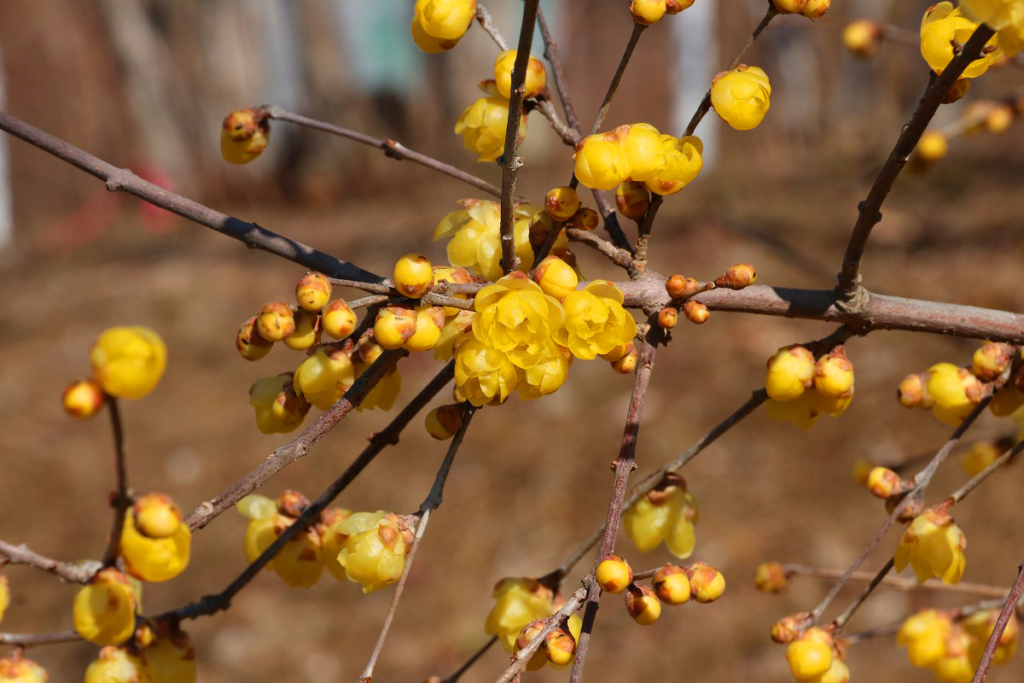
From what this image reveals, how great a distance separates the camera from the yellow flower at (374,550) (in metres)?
0.97

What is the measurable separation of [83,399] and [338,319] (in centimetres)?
26

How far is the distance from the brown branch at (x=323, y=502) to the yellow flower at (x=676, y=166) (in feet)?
1.02

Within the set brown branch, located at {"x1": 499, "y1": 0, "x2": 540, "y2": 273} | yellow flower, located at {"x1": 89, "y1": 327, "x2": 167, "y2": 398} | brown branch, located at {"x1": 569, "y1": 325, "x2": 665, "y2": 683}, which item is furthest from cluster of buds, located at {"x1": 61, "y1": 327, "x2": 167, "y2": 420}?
brown branch, located at {"x1": 569, "y1": 325, "x2": 665, "y2": 683}

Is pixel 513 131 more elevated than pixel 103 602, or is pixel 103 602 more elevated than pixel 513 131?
pixel 513 131

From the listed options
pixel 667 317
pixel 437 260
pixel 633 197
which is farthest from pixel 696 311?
pixel 437 260

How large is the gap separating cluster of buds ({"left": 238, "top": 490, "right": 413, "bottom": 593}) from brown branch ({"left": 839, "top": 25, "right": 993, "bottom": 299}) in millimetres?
602

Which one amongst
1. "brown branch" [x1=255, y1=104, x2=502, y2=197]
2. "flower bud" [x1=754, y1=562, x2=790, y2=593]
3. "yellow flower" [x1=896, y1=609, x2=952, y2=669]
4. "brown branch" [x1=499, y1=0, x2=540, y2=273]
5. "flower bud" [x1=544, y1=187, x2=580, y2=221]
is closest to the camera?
"brown branch" [x1=499, y1=0, x2=540, y2=273]

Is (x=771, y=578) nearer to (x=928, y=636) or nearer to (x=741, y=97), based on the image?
(x=928, y=636)

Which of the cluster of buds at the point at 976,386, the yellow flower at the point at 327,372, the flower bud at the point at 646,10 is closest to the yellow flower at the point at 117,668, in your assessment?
the yellow flower at the point at 327,372

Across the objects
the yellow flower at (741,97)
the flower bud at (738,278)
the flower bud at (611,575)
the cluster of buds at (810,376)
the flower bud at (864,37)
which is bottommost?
the flower bud at (611,575)

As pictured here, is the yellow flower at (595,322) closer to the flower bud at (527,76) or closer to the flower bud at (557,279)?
the flower bud at (557,279)

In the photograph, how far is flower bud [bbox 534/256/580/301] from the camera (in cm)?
88

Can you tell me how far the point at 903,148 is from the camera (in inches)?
34.4

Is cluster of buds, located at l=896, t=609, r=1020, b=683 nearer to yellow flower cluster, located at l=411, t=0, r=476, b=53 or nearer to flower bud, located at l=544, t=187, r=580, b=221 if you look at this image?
flower bud, located at l=544, t=187, r=580, b=221
